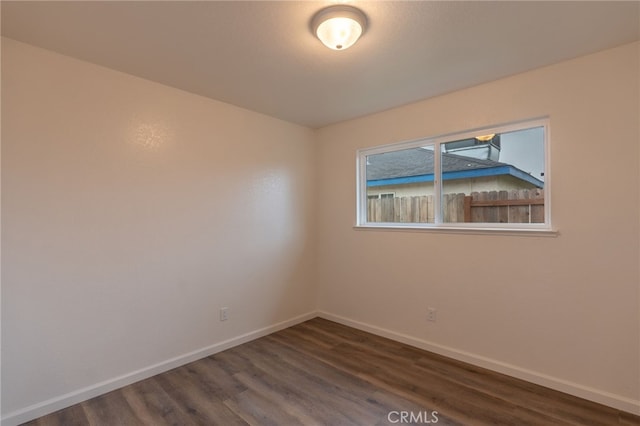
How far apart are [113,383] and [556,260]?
339 cm

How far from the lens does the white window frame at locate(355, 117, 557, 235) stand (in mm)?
2293

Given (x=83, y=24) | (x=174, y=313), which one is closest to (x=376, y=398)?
(x=174, y=313)

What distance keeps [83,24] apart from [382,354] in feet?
10.7

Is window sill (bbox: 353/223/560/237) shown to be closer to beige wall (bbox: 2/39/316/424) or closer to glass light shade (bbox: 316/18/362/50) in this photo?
beige wall (bbox: 2/39/316/424)

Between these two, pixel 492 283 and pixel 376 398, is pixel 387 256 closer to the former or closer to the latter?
→ pixel 492 283

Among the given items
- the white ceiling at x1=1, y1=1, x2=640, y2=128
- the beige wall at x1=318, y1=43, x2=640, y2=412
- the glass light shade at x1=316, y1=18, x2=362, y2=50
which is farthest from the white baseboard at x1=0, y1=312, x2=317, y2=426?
the glass light shade at x1=316, y1=18, x2=362, y2=50

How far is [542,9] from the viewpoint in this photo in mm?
1619

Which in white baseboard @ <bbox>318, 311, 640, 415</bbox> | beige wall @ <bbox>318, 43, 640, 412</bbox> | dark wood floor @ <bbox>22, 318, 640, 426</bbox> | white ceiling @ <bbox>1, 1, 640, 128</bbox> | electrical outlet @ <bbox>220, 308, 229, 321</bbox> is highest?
white ceiling @ <bbox>1, 1, 640, 128</bbox>

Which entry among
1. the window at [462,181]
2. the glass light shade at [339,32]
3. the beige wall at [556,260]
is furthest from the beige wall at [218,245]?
the glass light shade at [339,32]

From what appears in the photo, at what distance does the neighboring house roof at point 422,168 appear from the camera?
256 centimetres

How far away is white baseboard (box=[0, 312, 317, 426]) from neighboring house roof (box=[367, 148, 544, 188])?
2.15m

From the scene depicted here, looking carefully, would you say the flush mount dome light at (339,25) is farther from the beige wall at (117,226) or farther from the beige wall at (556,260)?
the beige wall at (117,226)

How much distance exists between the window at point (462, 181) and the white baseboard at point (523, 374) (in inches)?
43.5

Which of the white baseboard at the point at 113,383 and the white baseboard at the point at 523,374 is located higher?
the white baseboard at the point at 523,374
